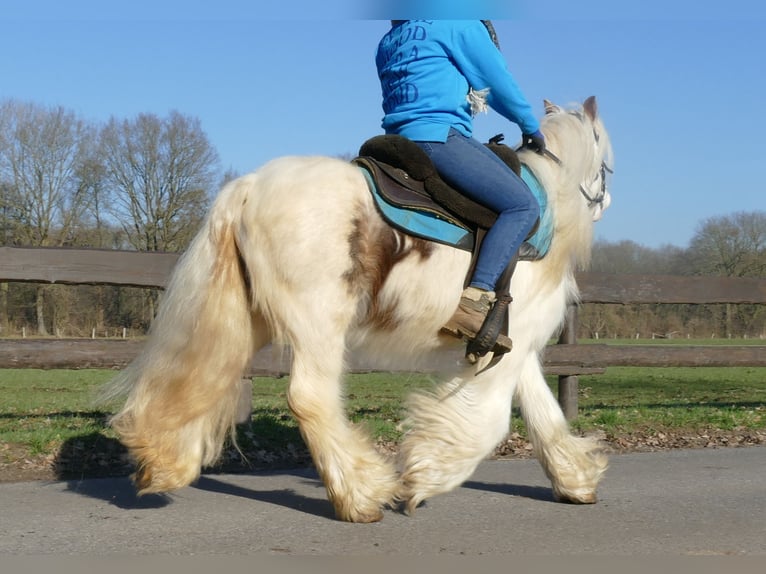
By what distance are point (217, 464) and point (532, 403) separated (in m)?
2.41

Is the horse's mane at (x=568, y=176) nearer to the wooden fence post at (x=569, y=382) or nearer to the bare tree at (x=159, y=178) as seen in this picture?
the wooden fence post at (x=569, y=382)

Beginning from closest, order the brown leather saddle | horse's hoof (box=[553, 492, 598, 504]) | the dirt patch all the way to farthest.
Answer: the brown leather saddle
horse's hoof (box=[553, 492, 598, 504])
the dirt patch

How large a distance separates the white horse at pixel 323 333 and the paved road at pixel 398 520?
0.74ft

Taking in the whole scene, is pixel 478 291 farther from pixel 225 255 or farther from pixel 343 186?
pixel 225 255

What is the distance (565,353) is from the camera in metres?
8.69

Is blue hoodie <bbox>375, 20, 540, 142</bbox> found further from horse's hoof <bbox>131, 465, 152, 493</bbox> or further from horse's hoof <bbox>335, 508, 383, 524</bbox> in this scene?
horse's hoof <bbox>131, 465, 152, 493</bbox>

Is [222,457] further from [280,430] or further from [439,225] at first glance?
[439,225]

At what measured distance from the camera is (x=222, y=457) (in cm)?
631

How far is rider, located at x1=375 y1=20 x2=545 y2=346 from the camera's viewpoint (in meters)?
4.52

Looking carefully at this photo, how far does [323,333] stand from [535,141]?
1.82 metres

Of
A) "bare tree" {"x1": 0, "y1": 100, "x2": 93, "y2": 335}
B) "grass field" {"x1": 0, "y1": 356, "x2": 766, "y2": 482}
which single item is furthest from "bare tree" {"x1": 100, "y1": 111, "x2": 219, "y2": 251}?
"grass field" {"x1": 0, "y1": 356, "x2": 766, "y2": 482}

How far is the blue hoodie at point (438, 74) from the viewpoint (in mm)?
4652

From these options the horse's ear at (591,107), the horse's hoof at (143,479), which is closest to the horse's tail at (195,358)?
the horse's hoof at (143,479)

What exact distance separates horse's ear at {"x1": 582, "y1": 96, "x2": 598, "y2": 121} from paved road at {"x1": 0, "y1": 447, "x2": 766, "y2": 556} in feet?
7.64
